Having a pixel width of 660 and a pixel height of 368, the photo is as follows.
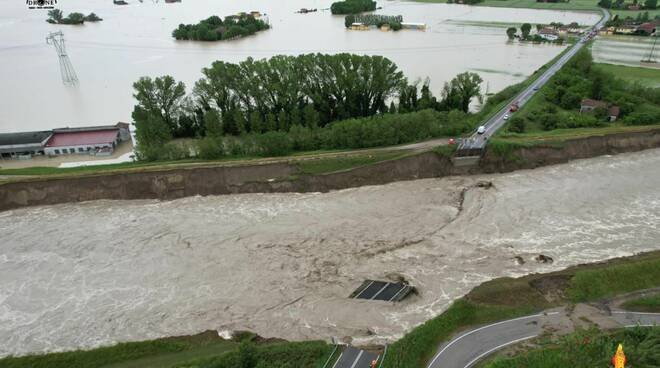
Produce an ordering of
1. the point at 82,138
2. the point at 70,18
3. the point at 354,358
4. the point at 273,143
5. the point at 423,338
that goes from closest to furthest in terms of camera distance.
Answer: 1. the point at 354,358
2. the point at 423,338
3. the point at 273,143
4. the point at 82,138
5. the point at 70,18

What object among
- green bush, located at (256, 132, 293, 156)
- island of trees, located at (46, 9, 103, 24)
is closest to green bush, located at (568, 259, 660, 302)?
green bush, located at (256, 132, 293, 156)

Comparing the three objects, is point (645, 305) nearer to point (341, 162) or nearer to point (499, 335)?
point (499, 335)

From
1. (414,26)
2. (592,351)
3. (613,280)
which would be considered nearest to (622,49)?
(414,26)

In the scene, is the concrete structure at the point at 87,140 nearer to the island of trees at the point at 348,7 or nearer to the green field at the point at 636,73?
the green field at the point at 636,73

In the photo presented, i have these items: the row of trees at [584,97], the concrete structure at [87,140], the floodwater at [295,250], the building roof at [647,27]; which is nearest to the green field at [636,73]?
the row of trees at [584,97]

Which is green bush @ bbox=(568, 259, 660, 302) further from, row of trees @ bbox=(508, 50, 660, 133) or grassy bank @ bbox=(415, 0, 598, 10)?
grassy bank @ bbox=(415, 0, 598, 10)
